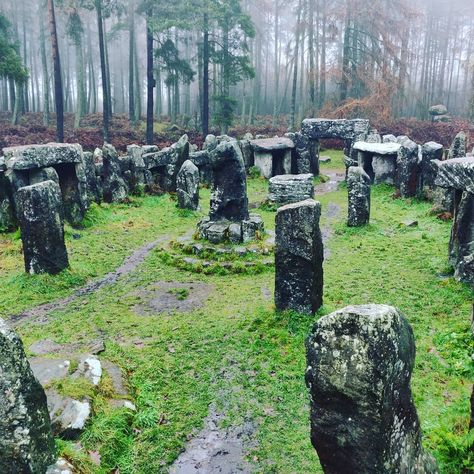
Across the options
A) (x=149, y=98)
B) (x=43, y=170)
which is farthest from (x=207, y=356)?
(x=149, y=98)

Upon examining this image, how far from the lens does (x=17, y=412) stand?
3.79 meters

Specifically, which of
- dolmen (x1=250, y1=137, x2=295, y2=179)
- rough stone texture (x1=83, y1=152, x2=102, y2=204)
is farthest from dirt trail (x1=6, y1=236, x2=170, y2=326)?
dolmen (x1=250, y1=137, x2=295, y2=179)

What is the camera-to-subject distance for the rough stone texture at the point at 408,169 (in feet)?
56.6

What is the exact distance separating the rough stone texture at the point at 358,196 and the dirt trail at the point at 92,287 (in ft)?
17.2

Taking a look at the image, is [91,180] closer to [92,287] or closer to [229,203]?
[229,203]

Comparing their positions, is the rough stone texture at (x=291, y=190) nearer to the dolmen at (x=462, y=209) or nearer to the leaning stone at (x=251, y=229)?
the leaning stone at (x=251, y=229)

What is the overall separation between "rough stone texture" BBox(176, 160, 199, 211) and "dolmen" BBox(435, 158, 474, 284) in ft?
28.3

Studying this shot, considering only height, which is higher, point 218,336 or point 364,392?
point 364,392

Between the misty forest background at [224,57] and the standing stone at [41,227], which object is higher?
the misty forest background at [224,57]

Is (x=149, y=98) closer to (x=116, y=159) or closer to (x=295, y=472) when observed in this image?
(x=116, y=159)

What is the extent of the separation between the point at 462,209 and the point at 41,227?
319 inches

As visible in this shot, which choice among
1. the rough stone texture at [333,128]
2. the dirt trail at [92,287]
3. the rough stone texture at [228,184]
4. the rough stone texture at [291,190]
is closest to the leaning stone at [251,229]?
the rough stone texture at [228,184]

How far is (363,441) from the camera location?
3.55m

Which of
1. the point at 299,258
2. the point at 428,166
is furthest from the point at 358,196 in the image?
the point at 299,258
